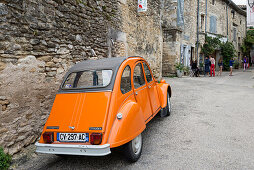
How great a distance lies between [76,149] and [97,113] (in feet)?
1.75

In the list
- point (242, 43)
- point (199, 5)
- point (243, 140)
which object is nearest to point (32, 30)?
point (243, 140)

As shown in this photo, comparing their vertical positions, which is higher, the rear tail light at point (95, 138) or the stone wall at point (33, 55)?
the stone wall at point (33, 55)

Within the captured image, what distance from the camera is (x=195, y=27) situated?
768 inches

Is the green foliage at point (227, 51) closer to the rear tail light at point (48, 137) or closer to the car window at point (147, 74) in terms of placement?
the car window at point (147, 74)

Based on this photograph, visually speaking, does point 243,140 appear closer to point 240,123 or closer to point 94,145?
point 240,123

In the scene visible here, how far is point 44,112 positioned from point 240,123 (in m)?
4.26

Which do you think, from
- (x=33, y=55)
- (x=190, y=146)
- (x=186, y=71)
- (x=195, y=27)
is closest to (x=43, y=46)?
(x=33, y=55)

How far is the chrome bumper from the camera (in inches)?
107

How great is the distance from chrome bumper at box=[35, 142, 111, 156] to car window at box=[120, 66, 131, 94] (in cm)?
99

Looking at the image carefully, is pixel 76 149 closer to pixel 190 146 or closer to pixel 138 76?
pixel 138 76

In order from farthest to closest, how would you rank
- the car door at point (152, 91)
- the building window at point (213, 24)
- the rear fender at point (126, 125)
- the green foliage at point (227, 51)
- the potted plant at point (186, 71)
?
the green foliage at point (227, 51)
the building window at point (213, 24)
the potted plant at point (186, 71)
the car door at point (152, 91)
the rear fender at point (126, 125)

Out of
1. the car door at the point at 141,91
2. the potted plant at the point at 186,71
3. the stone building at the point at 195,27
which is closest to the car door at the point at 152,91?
the car door at the point at 141,91

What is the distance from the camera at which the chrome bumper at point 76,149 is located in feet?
8.90

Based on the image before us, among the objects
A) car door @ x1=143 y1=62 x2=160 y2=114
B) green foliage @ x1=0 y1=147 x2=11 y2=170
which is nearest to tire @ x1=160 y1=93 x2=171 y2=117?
car door @ x1=143 y1=62 x2=160 y2=114
